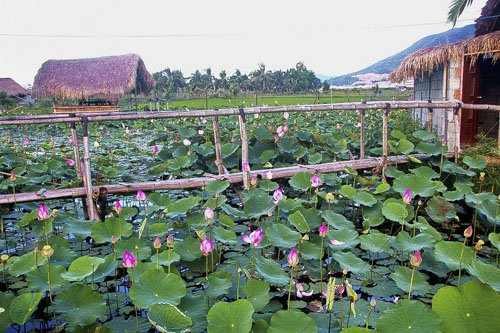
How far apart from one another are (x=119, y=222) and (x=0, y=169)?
8.47 feet

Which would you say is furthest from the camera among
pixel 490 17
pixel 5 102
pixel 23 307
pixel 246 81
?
pixel 246 81

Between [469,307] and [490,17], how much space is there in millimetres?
8005

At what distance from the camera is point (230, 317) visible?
56.1 inches

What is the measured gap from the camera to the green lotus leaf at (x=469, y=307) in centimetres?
141

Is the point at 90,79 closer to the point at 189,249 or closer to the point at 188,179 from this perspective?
the point at 188,179

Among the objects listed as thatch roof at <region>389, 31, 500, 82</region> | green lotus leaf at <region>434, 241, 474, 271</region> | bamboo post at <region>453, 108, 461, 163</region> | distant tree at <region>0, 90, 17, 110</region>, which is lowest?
green lotus leaf at <region>434, 241, 474, 271</region>

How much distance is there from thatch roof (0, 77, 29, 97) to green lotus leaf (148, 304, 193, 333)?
2851 cm

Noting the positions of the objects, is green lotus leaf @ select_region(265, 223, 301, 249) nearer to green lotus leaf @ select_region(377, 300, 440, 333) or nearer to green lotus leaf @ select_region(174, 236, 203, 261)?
green lotus leaf @ select_region(174, 236, 203, 261)

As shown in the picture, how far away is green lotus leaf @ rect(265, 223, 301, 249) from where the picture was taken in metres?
2.21

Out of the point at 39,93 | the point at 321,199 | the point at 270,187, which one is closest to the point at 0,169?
the point at 270,187

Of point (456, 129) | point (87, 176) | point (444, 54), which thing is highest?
point (444, 54)

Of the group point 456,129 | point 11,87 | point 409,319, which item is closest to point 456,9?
point 456,129

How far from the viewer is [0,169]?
424cm

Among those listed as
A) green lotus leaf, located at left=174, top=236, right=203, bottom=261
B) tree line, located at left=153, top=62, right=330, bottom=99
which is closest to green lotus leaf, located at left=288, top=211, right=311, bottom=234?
green lotus leaf, located at left=174, top=236, right=203, bottom=261
